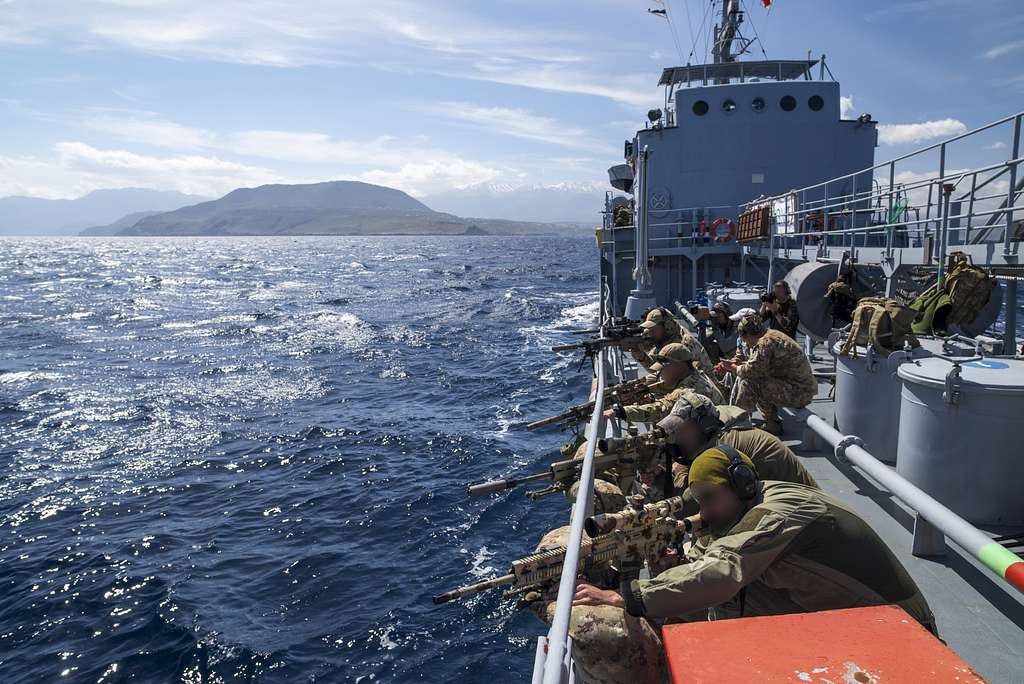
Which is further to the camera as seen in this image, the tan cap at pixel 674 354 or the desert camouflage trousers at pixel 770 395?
the desert camouflage trousers at pixel 770 395

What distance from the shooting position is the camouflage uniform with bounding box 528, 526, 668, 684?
8.75ft

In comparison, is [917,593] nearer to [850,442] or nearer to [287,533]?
[850,442]

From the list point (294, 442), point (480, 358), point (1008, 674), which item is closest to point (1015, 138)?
point (1008, 674)

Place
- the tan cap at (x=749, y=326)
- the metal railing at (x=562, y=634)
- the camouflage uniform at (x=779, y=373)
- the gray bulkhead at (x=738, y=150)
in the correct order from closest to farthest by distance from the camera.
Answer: the metal railing at (x=562, y=634) < the camouflage uniform at (x=779, y=373) < the tan cap at (x=749, y=326) < the gray bulkhead at (x=738, y=150)

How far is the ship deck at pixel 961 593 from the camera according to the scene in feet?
10.5

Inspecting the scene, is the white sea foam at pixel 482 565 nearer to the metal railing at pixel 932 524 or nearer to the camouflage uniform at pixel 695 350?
the camouflage uniform at pixel 695 350

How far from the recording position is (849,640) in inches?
80.3

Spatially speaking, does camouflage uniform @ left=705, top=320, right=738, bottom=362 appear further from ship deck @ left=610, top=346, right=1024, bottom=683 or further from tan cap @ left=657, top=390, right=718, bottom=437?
tan cap @ left=657, top=390, right=718, bottom=437

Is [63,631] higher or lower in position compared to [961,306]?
lower

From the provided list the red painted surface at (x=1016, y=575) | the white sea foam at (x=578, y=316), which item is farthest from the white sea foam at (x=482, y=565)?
the white sea foam at (x=578, y=316)

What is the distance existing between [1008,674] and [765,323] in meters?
6.21

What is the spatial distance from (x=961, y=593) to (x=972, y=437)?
971 mm

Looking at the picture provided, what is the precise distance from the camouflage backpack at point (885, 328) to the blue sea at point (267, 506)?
4212mm

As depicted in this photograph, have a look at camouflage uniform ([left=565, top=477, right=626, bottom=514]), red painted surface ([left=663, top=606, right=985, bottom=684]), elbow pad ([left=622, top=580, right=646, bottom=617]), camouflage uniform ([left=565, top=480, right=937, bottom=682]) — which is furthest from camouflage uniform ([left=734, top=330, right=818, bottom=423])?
red painted surface ([left=663, top=606, right=985, bottom=684])
